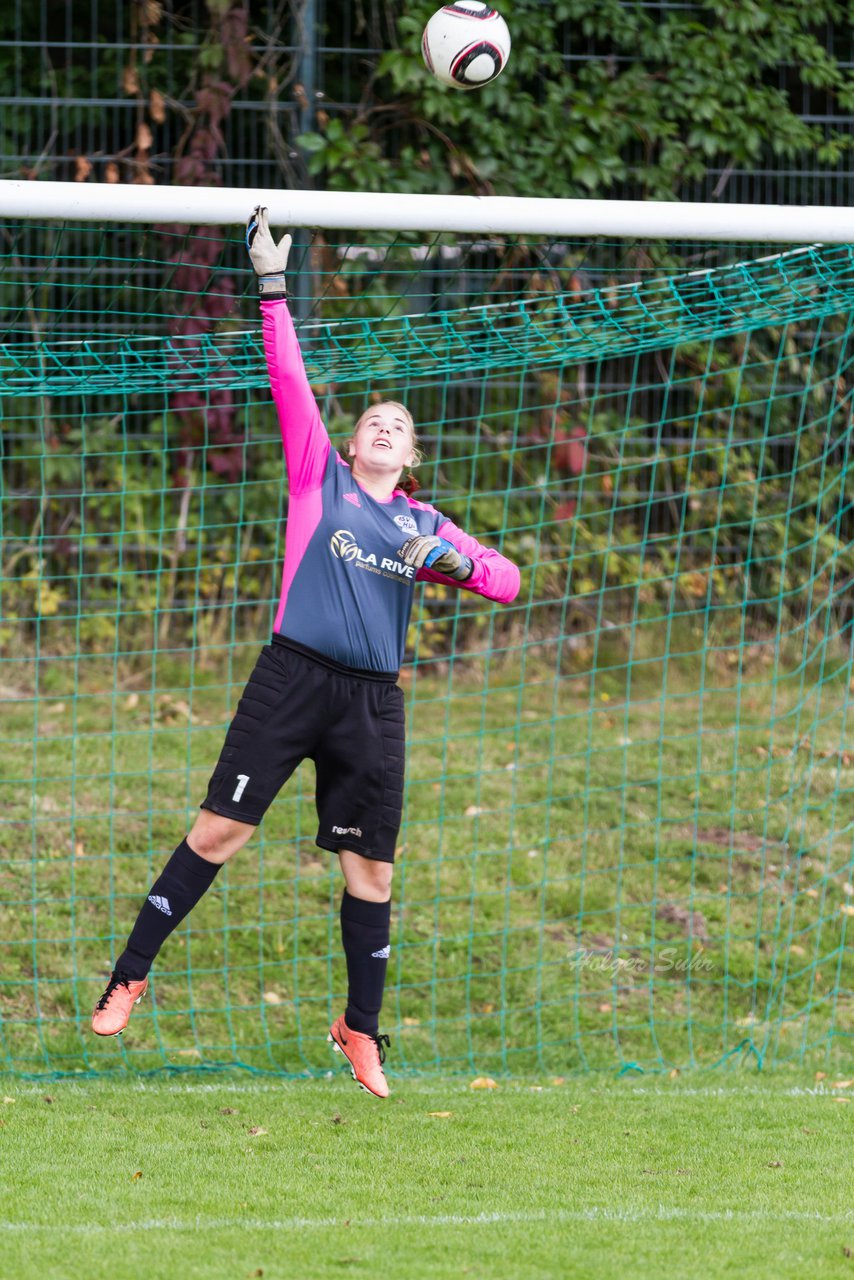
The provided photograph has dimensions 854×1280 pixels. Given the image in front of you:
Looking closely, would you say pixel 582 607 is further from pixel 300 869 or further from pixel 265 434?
pixel 300 869

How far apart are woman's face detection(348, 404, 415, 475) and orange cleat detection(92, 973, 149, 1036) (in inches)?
61.4

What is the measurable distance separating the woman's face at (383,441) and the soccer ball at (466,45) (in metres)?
0.95

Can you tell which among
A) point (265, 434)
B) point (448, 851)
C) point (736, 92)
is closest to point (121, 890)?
point (448, 851)

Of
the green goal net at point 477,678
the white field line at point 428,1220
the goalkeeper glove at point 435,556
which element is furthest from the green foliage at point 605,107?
the white field line at point 428,1220

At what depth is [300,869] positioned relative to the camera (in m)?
6.55

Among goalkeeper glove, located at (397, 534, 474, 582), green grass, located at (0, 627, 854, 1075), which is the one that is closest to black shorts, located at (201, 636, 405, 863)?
goalkeeper glove, located at (397, 534, 474, 582)

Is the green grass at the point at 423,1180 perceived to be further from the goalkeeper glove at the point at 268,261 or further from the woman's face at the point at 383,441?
the goalkeeper glove at the point at 268,261

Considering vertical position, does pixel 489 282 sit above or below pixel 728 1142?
above

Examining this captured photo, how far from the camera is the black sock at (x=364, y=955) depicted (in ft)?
14.5

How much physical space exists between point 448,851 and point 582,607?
2503mm

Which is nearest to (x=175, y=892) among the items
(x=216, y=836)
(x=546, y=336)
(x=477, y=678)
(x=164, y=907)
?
(x=164, y=907)

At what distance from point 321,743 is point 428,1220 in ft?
4.24

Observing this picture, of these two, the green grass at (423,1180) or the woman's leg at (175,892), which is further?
the woman's leg at (175,892)

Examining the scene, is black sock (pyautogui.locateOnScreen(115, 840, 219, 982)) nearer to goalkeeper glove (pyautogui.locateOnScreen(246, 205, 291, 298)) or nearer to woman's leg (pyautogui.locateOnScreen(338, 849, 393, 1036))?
woman's leg (pyautogui.locateOnScreen(338, 849, 393, 1036))
